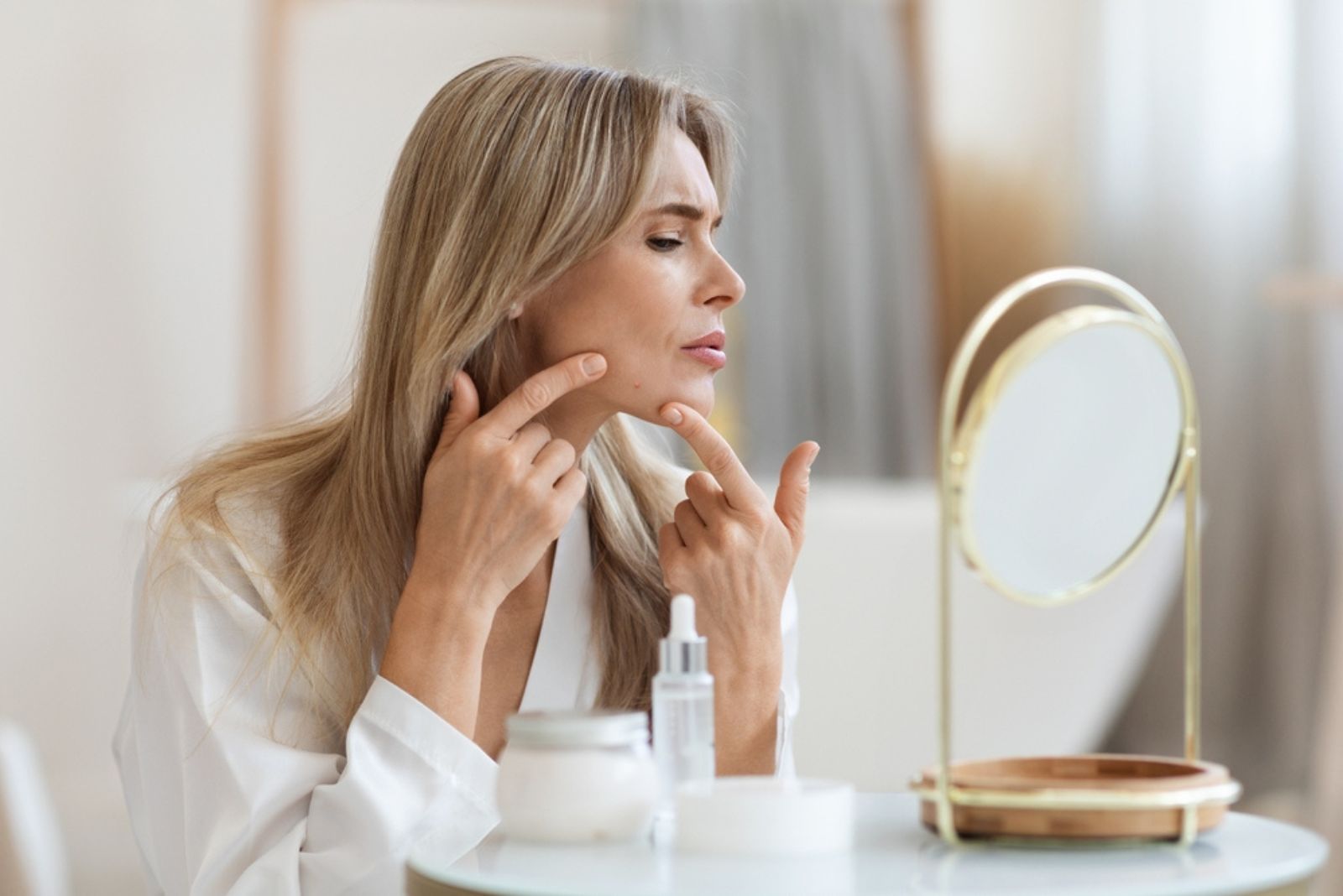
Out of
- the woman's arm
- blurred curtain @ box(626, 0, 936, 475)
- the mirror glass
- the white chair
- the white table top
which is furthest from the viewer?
blurred curtain @ box(626, 0, 936, 475)

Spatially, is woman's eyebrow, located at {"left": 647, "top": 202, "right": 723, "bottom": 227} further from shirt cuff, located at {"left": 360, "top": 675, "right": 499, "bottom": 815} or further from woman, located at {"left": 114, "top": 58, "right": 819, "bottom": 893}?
shirt cuff, located at {"left": 360, "top": 675, "right": 499, "bottom": 815}

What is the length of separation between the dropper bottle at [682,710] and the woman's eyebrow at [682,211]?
0.45 metres

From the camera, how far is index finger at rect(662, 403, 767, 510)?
113 centimetres

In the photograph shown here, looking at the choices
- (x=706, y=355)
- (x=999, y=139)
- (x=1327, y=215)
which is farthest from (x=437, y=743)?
(x=999, y=139)

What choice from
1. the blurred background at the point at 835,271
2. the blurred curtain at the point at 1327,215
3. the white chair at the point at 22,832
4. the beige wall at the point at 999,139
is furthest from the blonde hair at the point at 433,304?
the beige wall at the point at 999,139

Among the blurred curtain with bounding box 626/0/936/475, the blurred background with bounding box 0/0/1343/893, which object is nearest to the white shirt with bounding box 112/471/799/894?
the blurred background with bounding box 0/0/1343/893

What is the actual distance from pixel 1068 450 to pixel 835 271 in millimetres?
2121

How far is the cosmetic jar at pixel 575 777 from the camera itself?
0.75 metres

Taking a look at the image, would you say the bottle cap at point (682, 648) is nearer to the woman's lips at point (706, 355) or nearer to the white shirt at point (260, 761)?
the white shirt at point (260, 761)

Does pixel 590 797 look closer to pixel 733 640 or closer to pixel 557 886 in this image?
pixel 557 886

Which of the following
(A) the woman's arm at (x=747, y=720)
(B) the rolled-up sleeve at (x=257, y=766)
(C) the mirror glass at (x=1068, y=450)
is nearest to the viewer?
(C) the mirror glass at (x=1068, y=450)

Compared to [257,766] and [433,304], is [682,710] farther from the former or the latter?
[433,304]

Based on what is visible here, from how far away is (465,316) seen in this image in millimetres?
1178

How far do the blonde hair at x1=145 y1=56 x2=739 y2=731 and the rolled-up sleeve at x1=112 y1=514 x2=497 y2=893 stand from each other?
2 centimetres
